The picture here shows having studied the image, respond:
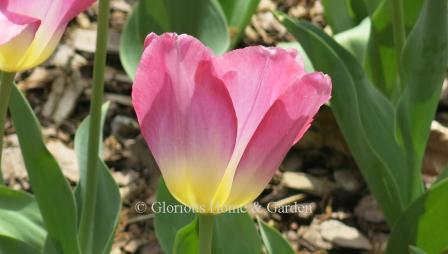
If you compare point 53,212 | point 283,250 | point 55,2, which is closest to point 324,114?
point 283,250

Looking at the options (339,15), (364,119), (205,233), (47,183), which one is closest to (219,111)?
(205,233)

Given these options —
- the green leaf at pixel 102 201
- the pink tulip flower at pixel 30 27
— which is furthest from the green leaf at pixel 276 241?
the pink tulip flower at pixel 30 27

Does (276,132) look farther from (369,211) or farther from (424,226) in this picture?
(369,211)

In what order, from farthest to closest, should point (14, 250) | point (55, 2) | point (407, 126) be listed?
point (407, 126)
point (14, 250)
point (55, 2)

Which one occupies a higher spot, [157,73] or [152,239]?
[157,73]

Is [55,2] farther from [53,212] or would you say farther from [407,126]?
[407,126]

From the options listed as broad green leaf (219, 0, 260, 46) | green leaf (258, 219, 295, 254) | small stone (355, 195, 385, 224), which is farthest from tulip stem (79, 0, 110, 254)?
broad green leaf (219, 0, 260, 46)
